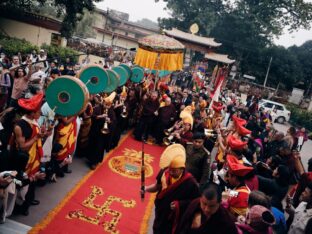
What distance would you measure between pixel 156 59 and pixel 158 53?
183mm

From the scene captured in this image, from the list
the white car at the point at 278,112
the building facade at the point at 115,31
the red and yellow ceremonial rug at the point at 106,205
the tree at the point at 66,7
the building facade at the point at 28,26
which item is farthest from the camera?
the building facade at the point at 115,31

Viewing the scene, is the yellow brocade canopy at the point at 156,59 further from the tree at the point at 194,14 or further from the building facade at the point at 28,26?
the tree at the point at 194,14

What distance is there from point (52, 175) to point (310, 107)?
3281 centimetres

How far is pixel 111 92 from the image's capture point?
8117 millimetres

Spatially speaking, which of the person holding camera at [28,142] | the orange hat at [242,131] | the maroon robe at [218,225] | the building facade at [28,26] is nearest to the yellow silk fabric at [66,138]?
the person holding camera at [28,142]

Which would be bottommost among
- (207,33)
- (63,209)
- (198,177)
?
(63,209)

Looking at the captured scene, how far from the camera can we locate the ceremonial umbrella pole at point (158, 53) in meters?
8.89

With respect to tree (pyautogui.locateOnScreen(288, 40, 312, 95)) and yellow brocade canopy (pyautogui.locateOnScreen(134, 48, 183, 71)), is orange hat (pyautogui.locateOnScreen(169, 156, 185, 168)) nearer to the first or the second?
yellow brocade canopy (pyautogui.locateOnScreen(134, 48, 183, 71))

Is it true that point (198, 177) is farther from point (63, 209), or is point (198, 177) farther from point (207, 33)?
point (207, 33)

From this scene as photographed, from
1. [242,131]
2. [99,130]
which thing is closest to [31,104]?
[99,130]

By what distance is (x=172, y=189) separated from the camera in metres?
3.90

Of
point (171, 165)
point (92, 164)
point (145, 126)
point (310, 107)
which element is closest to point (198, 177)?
point (171, 165)

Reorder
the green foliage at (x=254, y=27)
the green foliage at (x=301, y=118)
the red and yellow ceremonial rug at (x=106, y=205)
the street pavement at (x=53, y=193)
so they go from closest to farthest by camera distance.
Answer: the street pavement at (x=53, y=193), the red and yellow ceremonial rug at (x=106, y=205), the green foliage at (x=301, y=118), the green foliage at (x=254, y=27)

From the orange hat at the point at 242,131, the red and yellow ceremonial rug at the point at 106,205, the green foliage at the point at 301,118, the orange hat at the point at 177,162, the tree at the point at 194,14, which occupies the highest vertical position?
the tree at the point at 194,14
